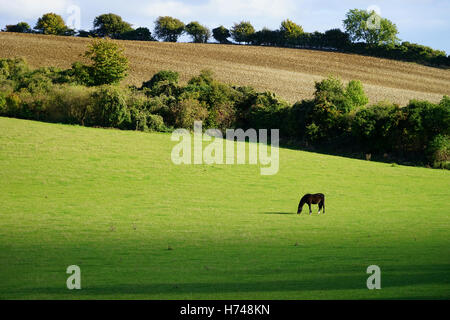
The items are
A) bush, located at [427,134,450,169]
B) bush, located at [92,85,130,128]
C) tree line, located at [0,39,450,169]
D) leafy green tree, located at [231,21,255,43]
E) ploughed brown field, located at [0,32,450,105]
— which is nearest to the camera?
bush, located at [427,134,450,169]

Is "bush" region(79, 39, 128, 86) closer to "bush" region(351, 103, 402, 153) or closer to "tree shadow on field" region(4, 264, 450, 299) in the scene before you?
"bush" region(351, 103, 402, 153)

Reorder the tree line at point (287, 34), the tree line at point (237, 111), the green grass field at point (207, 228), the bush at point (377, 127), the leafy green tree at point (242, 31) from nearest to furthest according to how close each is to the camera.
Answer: the green grass field at point (207, 228) → the tree line at point (237, 111) → the bush at point (377, 127) → the tree line at point (287, 34) → the leafy green tree at point (242, 31)

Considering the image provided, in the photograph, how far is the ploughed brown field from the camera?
75438 millimetres

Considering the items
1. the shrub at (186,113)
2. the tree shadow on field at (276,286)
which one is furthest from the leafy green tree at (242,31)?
the tree shadow on field at (276,286)

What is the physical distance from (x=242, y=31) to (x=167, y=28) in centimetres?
2116

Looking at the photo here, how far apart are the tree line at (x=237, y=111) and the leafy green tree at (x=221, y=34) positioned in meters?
73.5

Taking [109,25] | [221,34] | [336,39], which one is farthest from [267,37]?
[109,25]

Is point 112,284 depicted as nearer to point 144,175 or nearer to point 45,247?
point 45,247

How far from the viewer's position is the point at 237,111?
210ft

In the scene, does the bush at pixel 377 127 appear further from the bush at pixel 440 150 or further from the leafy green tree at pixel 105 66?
the leafy green tree at pixel 105 66

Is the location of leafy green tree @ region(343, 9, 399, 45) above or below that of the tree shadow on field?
above

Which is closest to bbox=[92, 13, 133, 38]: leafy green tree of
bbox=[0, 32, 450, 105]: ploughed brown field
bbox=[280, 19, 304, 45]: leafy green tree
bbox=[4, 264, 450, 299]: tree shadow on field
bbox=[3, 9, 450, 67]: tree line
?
bbox=[3, 9, 450, 67]: tree line

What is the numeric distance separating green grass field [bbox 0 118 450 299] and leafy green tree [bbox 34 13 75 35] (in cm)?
8304

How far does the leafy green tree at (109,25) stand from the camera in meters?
124
